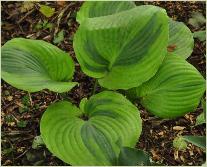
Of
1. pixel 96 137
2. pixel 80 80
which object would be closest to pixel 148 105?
pixel 96 137

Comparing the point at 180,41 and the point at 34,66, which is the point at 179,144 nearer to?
the point at 180,41

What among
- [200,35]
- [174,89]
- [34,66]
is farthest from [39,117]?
[200,35]

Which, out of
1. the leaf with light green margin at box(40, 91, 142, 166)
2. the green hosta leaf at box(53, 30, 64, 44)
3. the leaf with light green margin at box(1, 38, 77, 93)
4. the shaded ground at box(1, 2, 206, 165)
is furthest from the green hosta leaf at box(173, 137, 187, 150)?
the green hosta leaf at box(53, 30, 64, 44)

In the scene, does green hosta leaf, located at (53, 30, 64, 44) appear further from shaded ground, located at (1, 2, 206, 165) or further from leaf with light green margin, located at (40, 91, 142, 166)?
leaf with light green margin, located at (40, 91, 142, 166)

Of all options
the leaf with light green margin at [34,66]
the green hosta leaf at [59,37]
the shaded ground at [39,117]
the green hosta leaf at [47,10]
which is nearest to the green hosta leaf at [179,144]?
the shaded ground at [39,117]

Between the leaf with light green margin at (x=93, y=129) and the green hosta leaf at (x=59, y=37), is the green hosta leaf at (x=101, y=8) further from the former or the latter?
the green hosta leaf at (x=59, y=37)

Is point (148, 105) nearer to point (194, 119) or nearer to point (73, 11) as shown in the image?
point (194, 119)
